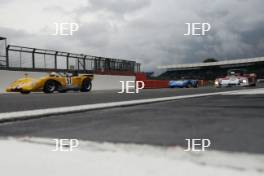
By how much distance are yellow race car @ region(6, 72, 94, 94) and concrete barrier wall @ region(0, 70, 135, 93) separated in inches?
107

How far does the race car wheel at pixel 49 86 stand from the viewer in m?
16.4

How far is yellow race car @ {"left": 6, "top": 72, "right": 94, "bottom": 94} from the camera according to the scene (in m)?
16.0

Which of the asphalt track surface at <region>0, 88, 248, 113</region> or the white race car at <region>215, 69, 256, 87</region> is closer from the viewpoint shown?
the asphalt track surface at <region>0, 88, 248, 113</region>

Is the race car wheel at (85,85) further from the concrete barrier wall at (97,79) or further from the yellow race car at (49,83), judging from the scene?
the concrete barrier wall at (97,79)

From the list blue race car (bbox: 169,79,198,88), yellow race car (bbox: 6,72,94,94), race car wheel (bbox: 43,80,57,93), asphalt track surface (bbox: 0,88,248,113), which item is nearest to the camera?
asphalt track surface (bbox: 0,88,248,113)

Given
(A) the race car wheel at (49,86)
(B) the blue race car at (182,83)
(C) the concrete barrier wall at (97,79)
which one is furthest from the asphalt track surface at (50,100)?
(B) the blue race car at (182,83)

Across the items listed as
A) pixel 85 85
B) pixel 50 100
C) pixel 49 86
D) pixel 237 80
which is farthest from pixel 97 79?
pixel 50 100

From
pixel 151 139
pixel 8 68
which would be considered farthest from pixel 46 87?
pixel 151 139

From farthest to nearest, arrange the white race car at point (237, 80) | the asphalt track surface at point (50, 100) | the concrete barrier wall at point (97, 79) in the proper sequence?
the white race car at point (237, 80) → the concrete barrier wall at point (97, 79) → the asphalt track surface at point (50, 100)

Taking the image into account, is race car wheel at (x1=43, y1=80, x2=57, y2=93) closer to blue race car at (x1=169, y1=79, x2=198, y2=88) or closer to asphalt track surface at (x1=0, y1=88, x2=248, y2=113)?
asphalt track surface at (x1=0, y1=88, x2=248, y2=113)

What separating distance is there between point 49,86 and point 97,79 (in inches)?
425

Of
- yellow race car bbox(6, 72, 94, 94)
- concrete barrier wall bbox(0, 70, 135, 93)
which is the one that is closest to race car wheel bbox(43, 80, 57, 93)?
yellow race car bbox(6, 72, 94, 94)

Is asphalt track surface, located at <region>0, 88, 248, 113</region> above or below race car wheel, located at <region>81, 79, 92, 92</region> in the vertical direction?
below

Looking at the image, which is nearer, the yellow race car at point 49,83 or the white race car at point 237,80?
the yellow race car at point 49,83
